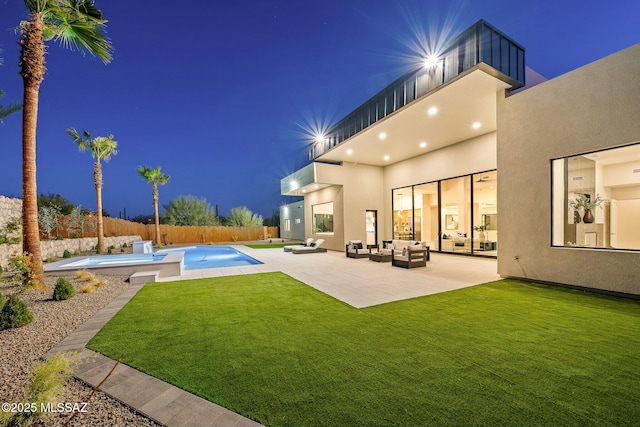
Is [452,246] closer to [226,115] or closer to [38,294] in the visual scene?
[38,294]

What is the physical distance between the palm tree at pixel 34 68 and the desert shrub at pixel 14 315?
7.53 feet

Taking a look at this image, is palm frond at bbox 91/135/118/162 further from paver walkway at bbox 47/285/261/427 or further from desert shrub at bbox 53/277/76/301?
paver walkway at bbox 47/285/261/427

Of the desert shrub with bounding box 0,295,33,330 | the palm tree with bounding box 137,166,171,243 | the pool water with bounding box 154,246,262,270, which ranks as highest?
the palm tree with bounding box 137,166,171,243

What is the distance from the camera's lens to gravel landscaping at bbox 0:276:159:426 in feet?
6.33

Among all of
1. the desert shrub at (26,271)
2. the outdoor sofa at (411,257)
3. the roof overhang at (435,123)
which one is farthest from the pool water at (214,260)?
the roof overhang at (435,123)

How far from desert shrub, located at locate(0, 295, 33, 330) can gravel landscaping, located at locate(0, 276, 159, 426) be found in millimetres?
92

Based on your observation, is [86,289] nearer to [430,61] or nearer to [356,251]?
[356,251]

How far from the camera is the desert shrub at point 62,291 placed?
4.87 m

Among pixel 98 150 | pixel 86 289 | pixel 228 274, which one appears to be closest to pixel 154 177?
pixel 98 150

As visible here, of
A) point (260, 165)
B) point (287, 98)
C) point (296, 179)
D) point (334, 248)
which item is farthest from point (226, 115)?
point (334, 248)

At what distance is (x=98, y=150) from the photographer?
12.5 metres

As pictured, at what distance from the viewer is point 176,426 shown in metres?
1.83

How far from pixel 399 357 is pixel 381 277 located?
4.34 m

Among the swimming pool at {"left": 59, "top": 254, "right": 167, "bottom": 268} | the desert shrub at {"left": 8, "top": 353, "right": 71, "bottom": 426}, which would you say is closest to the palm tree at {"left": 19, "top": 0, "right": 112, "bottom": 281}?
the swimming pool at {"left": 59, "top": 254, "right": 167, "bottom": 268}
